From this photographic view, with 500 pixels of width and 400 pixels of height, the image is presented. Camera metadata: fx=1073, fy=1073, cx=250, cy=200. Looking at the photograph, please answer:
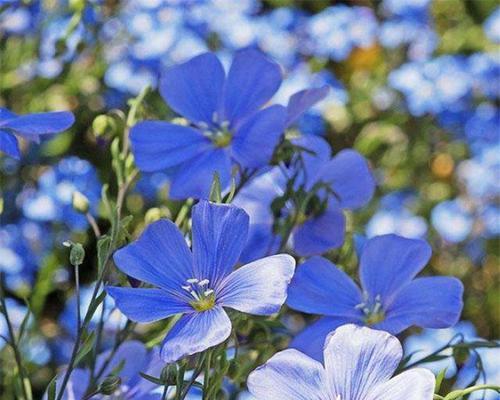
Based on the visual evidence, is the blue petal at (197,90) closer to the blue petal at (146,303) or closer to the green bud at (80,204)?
the green bud at (80,204)

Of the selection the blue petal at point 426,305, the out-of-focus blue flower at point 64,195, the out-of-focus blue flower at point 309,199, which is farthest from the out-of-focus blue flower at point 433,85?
the blue petal at point 426,305

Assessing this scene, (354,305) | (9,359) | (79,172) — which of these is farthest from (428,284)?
(79,172)

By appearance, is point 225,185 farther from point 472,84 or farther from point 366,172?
point 472,84

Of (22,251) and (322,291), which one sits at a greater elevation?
(322,291)

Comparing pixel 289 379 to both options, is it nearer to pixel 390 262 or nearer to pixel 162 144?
pixel 390 262

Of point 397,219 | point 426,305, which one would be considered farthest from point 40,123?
point 397,219

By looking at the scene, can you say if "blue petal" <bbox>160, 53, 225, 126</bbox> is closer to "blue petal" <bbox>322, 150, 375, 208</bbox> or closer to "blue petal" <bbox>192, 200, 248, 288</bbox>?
"blue petal" <bbox>322, 150, 375, 208</bbox>
